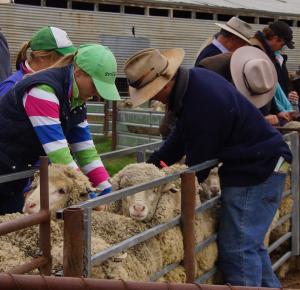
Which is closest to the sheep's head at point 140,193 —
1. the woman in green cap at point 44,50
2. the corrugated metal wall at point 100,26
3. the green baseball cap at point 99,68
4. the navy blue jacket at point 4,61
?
the green baseball cap at point 99,68

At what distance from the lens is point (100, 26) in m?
27.1

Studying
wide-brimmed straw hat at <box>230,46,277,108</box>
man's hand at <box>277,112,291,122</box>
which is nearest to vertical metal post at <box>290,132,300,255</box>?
man's hand at <box>277,112,291,122</box>

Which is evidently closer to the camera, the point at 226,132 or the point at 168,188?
the point at 226,132

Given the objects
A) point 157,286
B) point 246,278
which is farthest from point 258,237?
point 157,286

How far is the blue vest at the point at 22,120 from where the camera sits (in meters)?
3.44

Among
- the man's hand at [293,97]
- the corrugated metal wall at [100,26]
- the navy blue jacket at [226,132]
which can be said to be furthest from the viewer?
the corrugated metal wall at [100,26]

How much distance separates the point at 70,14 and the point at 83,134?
22.9m

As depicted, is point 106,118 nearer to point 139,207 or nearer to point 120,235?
point 139,207

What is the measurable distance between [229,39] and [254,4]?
27724 mm

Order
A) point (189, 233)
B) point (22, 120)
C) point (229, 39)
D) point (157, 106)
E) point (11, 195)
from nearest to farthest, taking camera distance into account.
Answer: point (22, 120)
point (11, 195)
point (189, 233)
point (229, 39)
point (157, 106)

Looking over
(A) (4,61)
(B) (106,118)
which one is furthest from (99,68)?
(B) (106,118)

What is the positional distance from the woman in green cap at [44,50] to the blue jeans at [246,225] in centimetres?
122

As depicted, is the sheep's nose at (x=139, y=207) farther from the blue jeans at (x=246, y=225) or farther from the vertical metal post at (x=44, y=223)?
the vertical metal post at (x=44, y=223)

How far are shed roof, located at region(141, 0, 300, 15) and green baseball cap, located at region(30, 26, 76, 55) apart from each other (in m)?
24.5
